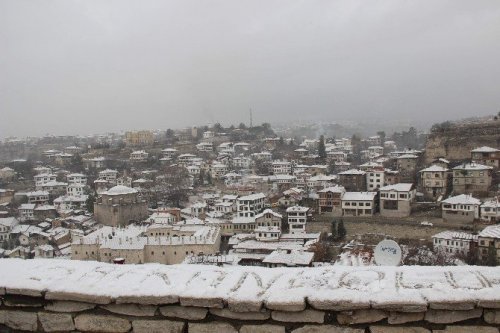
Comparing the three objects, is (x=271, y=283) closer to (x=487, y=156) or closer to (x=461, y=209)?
(x=461, y=209)

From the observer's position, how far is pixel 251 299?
100 inches

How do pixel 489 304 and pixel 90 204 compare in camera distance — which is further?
pixel 90 204

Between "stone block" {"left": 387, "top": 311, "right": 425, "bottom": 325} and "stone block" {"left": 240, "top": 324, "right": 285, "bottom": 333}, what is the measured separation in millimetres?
584

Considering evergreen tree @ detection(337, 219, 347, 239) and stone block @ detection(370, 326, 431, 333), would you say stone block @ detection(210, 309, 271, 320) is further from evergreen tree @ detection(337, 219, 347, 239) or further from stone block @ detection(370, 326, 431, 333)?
evergreen tree @ detection(337, 219, 347, 239)

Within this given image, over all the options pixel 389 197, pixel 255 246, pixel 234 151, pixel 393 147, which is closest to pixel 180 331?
pixel 255 246

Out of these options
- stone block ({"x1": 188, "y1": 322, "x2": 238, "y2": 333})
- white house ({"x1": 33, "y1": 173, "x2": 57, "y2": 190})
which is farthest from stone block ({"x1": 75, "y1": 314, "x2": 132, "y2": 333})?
white house ({"x1": 33, "y1": 173, "x2": 57, "y2": 190})

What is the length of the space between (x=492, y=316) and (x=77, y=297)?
231cm

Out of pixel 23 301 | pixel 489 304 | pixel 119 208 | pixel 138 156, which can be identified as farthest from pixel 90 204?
pixel 489 304

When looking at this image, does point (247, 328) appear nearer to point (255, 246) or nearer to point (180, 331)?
point (180, 331)

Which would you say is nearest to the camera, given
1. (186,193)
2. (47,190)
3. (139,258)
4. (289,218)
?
(139,258)

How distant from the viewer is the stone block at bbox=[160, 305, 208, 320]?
262 cm

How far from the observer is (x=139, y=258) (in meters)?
20.5

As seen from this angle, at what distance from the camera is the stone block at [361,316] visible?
2.47m

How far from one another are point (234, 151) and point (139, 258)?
34903 millimetres
